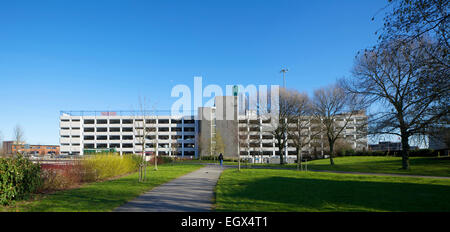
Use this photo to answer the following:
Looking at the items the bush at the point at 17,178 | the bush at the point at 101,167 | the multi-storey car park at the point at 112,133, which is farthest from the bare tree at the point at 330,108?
the multi-storey car park at the point at 112,133

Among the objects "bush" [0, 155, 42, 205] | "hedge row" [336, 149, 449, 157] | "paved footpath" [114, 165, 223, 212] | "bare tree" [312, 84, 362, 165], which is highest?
"bare tree" [312, 84, 362, 165]

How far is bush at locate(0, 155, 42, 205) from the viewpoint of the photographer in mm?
9219

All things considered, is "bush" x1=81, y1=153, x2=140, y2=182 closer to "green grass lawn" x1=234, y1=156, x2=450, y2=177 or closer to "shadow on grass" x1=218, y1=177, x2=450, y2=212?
"shadow on grass" x1=218, y1=177, x2=450, y2=212

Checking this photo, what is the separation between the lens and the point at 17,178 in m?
9.96

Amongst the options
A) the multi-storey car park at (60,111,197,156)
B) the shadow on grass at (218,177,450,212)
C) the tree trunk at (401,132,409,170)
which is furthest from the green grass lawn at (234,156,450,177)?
the multi-storey car park at (60,111,197,156)

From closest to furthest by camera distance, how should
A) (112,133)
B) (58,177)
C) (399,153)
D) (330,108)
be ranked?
(58,177), (330,108), (399,153), (112,133)

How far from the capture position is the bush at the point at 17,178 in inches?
363

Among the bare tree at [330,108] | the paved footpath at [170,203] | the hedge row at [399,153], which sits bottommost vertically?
the hedge row at [399,153]

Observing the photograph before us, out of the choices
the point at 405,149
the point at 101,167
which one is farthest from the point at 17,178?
the point at 405,149

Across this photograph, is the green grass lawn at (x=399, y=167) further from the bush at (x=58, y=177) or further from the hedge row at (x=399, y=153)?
the bush at (x=58, y=177)

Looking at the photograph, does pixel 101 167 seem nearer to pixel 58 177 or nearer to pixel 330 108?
pixel 58 177
